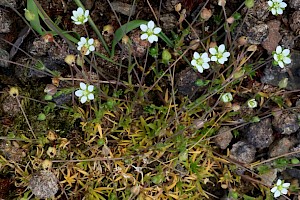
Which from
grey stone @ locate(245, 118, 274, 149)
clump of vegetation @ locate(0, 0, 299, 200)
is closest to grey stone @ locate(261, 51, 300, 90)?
clump of vegetation @ locate(0, 0, 299, 200)

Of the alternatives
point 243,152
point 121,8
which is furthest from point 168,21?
point 243,152

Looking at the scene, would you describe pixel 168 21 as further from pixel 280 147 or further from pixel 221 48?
pixel 280 147

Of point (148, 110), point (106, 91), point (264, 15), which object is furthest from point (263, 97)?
point (106, 91)

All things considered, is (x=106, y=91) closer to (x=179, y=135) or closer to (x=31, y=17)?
(x=179, y=135)

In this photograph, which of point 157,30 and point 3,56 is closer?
point 157,30

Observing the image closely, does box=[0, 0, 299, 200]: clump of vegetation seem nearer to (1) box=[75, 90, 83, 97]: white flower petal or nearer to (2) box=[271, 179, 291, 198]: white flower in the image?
(2) box=[271, 179, 291, 198]: white flower

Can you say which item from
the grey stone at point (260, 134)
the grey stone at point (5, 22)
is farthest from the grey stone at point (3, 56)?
the grey stone at point (260, 134)

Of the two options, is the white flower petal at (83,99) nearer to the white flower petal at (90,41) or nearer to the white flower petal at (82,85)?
the white flower petal at (82,85)
